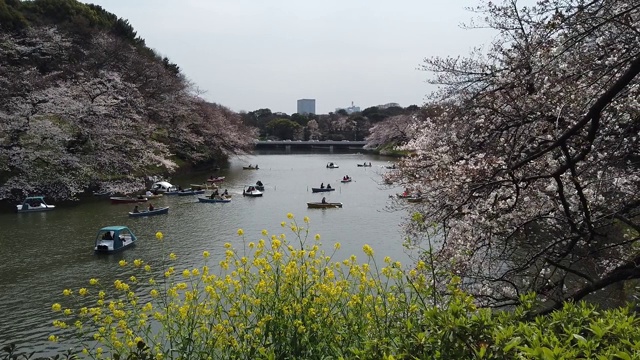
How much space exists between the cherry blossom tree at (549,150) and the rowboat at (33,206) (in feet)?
70.7

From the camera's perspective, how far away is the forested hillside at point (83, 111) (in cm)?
2723

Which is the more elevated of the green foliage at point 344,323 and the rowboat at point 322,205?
the green foliage at point 344,323

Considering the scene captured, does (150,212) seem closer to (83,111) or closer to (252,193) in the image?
(252,193)

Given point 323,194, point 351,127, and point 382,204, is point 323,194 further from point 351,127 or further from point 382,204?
point 351,127

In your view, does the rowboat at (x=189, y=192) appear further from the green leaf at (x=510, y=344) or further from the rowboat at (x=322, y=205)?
the green leaf at (x=510, y=344)

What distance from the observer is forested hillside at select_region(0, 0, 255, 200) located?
89.4 feet

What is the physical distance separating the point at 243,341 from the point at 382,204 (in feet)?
81.8

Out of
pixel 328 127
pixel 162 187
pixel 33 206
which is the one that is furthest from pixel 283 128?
pixel 33 206

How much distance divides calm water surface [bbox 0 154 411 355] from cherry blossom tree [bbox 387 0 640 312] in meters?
8.11

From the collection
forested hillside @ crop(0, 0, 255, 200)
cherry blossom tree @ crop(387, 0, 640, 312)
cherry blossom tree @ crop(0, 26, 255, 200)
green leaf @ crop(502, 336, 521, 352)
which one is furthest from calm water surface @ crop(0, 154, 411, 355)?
green leaf @ crop(502, 336, 521, 352)

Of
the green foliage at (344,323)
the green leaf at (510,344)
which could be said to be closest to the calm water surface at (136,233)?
the green foliage at (344,323)

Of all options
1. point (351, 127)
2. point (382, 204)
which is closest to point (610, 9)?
point (382, 204)

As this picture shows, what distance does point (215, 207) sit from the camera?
27.3 metres

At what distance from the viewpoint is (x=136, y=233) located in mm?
20547
